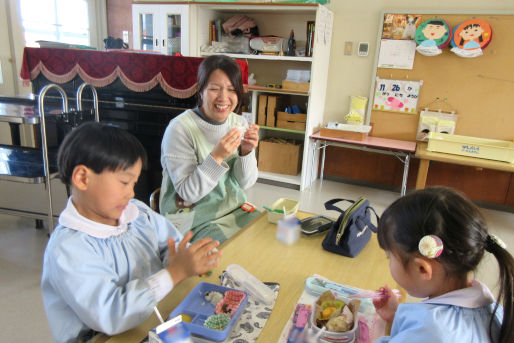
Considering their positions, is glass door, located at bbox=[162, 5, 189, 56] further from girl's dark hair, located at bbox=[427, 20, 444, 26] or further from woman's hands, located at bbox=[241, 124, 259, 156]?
woman's hands, located at bbox=[241, 124, 259, 156]

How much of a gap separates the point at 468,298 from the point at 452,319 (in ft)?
0.19

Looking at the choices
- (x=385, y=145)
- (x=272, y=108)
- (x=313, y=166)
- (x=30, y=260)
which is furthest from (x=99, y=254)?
(x=313, y=166)

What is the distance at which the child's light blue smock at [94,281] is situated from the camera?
30.8 inches

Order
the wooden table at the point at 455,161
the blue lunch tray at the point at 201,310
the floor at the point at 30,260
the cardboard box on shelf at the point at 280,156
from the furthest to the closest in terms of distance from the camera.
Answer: the cardboard box on shelf at the point at 280,156, the wooden table at the point at 455,161, the floor at the point at 30,260, the blue lunch tray at the point at 201,310

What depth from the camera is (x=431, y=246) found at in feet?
2.24

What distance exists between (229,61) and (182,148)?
44cm

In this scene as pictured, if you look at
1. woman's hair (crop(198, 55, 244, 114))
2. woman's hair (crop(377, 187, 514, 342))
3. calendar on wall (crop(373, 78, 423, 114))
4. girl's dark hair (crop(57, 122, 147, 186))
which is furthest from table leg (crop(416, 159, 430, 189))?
girl's dark hair (crop(57, 122, 147, 186))

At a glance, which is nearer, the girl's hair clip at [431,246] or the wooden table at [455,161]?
the girl's hair clip at [431,246]

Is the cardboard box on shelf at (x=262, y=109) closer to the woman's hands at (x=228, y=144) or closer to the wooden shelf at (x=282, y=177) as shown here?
the wooden shelf at (x=282, y=177)

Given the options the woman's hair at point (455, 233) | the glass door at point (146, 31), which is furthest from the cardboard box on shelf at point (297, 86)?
the woman's hair at point (455, 233)

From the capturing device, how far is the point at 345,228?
1.20 m

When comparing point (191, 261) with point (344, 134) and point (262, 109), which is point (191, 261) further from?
point (262, 109)

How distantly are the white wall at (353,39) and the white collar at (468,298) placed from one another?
3.49 metres

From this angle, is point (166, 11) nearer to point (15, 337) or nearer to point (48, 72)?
point (48, 72)
